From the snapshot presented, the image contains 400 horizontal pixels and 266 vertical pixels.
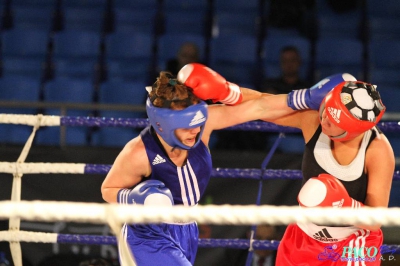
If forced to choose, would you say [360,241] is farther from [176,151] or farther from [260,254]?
[260,254]

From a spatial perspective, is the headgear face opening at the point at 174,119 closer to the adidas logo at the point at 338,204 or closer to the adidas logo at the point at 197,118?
the adidas logo at the point at 197,118

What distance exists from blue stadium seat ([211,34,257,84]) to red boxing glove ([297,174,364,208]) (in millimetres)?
3233

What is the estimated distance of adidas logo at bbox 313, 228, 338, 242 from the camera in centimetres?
251

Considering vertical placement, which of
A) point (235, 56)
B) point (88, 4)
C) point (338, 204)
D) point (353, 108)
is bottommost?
point (338, 204)

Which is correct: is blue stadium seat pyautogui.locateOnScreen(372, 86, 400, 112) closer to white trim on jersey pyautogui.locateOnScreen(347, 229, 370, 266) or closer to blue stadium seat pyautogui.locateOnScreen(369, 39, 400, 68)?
blue stadium seat pyautogui.locateOnScreen(369, 39, 400, 68)

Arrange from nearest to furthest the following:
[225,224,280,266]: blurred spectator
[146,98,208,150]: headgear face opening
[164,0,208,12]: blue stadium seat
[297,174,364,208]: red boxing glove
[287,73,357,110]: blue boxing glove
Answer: [297,174,364,208]: red boxing glove → [146,98,208,150]: headgear face opening → [287,73,357,110]: blue boxing glove → [225,224,280,266]: blurred spectator → [164,0,208,12]: blue stadium seat

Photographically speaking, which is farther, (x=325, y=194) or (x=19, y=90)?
(x=19, y=90)

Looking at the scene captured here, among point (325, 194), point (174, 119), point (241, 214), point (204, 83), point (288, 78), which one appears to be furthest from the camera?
point (288, 78)

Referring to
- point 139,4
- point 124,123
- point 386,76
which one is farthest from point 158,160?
point 139,4

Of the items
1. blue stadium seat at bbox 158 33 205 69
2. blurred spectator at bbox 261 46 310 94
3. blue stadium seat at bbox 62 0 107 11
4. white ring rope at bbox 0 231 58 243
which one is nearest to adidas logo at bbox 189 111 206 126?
white ring rope at bbox 0 231 58 243

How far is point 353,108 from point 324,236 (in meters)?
0.57

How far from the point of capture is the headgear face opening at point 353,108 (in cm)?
229

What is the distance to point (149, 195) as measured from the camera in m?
2.24

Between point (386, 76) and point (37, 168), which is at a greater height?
point (386, 76)
